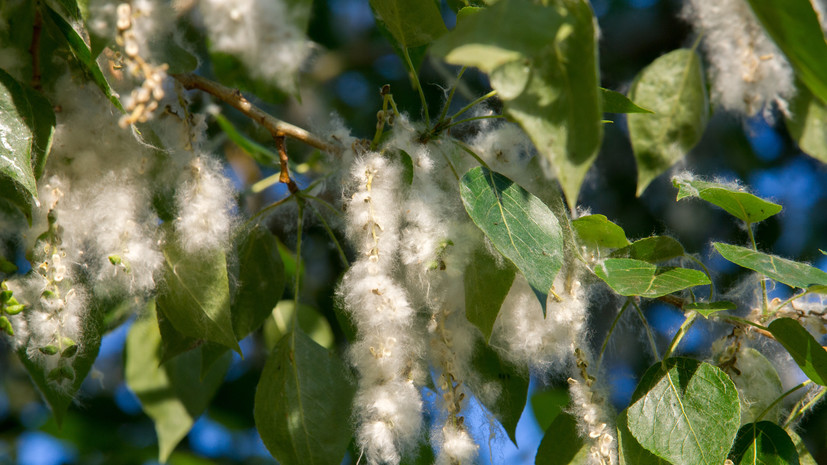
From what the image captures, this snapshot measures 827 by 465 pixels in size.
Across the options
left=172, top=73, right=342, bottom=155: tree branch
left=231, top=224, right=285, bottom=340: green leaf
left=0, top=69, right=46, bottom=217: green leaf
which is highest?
left=0, top=69, right=46, bottom=217: green leaf

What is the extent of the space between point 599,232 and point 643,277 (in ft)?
0.30

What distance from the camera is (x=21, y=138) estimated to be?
685mm

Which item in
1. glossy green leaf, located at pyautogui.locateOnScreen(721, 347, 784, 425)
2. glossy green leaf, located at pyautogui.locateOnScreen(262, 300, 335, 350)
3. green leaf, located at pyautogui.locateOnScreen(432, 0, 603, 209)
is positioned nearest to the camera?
green leaf, located at pyautogui.locateOnScreen(432, 0, 603, 209)

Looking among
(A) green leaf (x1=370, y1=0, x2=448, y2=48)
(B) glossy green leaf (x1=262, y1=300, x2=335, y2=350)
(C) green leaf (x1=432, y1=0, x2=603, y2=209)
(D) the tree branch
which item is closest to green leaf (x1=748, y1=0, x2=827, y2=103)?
(C) green leaf (x1=432, y1=0, x2=603, y2=209)

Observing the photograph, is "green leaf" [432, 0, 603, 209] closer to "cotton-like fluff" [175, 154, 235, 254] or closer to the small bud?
"cotton-like fluff" [175, 154, 235, 254]

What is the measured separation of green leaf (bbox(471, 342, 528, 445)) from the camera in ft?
2.73

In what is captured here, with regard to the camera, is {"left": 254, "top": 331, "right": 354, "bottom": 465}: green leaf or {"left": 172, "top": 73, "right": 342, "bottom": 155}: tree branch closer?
{"left": 254, "top": 331, "right": 354, "bottom": 465}: green leaf

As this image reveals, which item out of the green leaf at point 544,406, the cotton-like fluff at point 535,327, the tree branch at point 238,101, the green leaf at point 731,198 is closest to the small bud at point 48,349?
the tree branch at point 238,101

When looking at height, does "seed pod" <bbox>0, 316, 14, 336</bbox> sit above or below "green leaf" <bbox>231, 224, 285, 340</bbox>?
above

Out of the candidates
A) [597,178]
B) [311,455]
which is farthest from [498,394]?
[597,178]

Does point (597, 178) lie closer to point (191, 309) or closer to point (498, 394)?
point (498, 394)

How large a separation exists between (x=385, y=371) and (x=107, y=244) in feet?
1.17

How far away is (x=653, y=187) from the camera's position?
195 centimetres

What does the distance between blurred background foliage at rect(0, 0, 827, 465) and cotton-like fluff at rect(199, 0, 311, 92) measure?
97cm
